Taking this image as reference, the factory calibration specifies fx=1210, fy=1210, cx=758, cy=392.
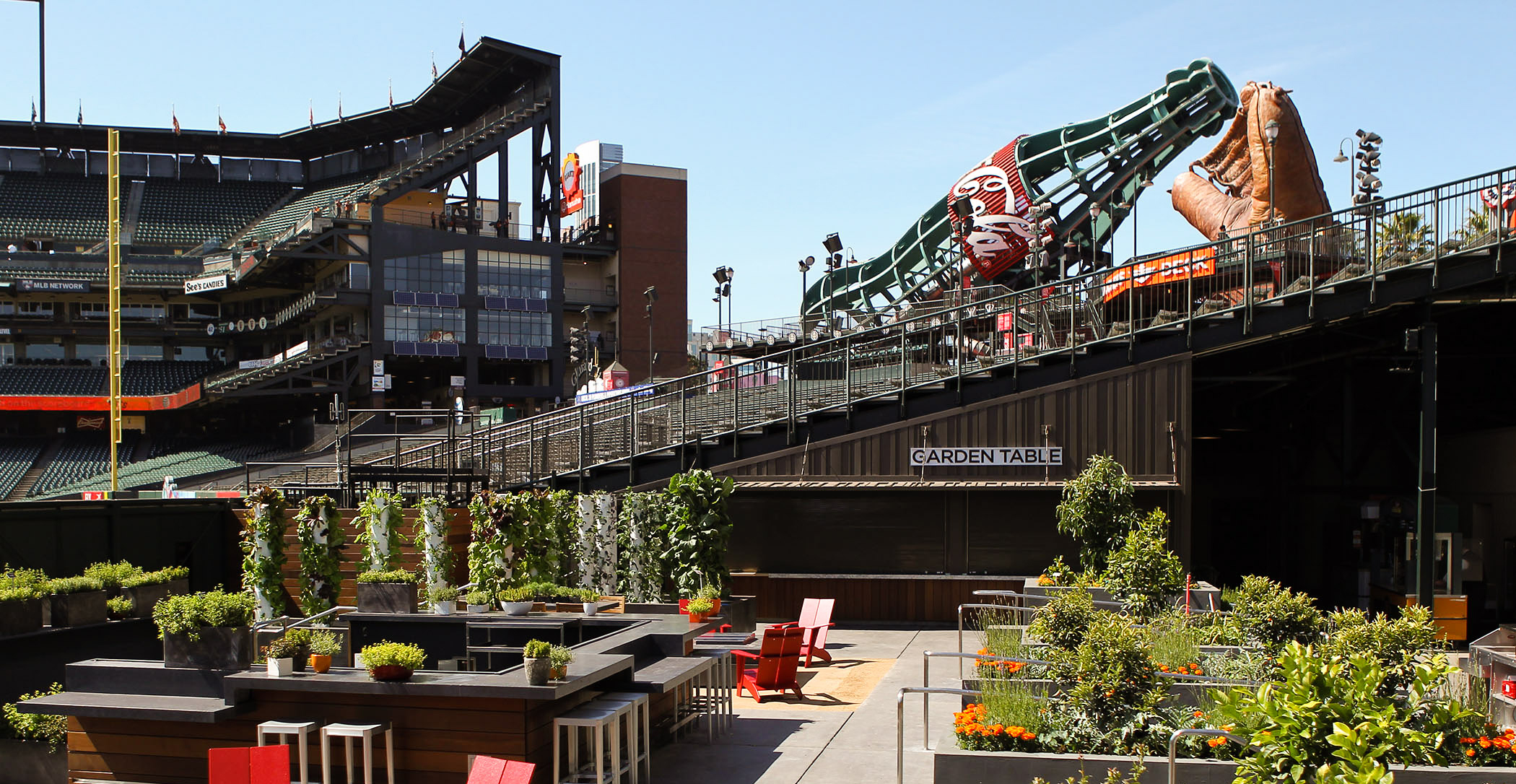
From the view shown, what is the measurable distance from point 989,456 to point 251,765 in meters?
15.1

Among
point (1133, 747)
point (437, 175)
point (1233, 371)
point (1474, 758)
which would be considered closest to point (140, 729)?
point (1133, 747)

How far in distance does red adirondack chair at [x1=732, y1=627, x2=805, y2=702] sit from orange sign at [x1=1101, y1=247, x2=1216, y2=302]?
979 centimetres

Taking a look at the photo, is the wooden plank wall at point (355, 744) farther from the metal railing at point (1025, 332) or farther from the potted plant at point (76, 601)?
the metal railing at point (1025, 332)

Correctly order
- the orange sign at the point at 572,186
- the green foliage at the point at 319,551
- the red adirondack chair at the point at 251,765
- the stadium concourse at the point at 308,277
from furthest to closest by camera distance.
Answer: the orange sign at the point at 572,186
the stadium concourse at the point at 308,277
the green foliage at the point at 319,551
the red adirondack chair at the point at 251,765

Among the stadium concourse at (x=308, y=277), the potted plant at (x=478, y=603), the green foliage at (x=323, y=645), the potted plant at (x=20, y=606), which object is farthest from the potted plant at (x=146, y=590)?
the stadium concourse at (x=308, y=277)

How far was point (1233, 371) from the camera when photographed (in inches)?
926

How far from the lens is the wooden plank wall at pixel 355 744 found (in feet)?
31.0

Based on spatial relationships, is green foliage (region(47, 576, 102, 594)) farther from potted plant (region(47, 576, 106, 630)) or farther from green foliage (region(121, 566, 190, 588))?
green foliage (region(121, 566, 190, 588))

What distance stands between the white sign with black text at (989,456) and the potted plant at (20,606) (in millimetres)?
13695

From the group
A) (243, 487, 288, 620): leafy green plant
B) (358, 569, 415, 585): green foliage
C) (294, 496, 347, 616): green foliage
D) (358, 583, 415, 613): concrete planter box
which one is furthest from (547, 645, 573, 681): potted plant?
(294, 496, 347, 616): green foliage

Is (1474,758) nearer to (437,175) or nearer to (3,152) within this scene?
(437,175)

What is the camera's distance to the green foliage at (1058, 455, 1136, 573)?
1817 cm

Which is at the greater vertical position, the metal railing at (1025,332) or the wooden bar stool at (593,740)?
the metal railing at (1025,332)

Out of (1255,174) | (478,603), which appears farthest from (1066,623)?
(1255,174)
